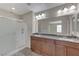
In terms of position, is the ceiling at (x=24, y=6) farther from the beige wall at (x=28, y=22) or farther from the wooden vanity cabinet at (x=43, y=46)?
the wooden vanity cabinet at (x=43, y=46)

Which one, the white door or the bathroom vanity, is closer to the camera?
the bathroom vanity

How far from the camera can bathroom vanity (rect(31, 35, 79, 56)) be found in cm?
164

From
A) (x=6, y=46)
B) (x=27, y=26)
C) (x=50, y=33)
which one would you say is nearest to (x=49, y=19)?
(x=50, y=33)

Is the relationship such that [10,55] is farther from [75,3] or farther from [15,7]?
[75,3]

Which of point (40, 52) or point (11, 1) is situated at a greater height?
point (11, 1)

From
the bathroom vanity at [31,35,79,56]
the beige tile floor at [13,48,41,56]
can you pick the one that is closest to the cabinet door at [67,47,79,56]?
the bathroom vanity at [31,35,79,56]

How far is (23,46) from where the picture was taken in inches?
70.7

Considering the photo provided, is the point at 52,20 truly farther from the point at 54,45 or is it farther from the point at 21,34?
the point at 21,34

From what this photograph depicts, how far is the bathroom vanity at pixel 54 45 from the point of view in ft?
5.37

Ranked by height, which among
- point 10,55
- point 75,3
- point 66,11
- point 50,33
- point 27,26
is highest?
point 75,3

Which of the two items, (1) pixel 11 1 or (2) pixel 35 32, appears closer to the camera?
(1) pixel 11 1

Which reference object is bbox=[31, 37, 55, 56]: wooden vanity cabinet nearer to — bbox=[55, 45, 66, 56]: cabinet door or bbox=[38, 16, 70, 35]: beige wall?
bbox=[55, 45, 66, 56]: cabinet door

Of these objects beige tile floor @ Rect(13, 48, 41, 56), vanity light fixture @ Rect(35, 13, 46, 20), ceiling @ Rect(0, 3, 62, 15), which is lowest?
beige tile floor @ Rect(13, 48, 41, 56)

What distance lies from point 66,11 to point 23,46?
1075mm
